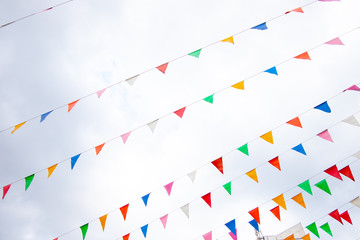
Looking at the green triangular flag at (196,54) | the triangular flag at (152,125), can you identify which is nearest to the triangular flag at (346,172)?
the green triangular flag at (196,54)

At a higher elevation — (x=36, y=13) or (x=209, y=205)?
(x=36, y=13)

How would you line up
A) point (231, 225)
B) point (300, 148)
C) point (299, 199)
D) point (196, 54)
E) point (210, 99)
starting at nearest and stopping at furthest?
point (196, 54) → point (210, 99) → point (300, 148) → point (231, 225) → point (299, 199)

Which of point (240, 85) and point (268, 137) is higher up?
point (240, 85)

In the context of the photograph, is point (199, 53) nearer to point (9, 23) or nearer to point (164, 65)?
point (164, 65)

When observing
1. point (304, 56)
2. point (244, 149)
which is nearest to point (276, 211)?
point (244, 149)

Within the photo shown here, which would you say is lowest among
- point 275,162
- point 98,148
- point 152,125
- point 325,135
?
point 275,162

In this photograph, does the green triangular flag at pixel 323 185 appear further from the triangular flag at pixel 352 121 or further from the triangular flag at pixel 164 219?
the triangular flag at pixel 164 219

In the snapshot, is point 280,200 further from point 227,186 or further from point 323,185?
point 227,186

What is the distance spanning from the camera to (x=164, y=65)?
4875 mm

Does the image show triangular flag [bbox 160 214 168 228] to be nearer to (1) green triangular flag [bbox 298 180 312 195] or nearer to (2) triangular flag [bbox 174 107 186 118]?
(2) triangular flag [bbox 174 107 186 118]

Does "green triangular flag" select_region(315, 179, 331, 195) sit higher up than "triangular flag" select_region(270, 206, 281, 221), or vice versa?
"green triangular flag" select_region(315, 179, 331, 195)

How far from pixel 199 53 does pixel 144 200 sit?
13.1 feet

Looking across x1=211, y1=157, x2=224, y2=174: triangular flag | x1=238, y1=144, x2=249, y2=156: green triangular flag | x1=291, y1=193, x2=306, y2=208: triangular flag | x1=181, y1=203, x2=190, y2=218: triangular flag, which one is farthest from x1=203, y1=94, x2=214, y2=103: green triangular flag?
x1=291, y1=193, x2=306, y2=208: triangular flag

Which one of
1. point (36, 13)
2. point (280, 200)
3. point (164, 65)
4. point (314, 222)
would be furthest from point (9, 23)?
point (314, 222)
